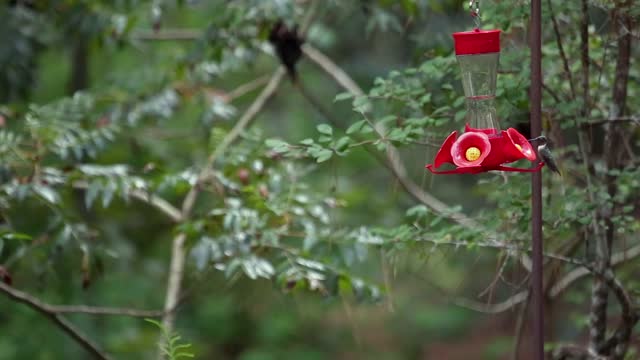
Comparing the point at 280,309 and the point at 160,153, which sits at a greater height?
the point at 160,153

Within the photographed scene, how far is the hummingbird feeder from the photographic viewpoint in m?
2.46

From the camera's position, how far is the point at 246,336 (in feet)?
22.9

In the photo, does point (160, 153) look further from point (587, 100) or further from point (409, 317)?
point (409, 317)

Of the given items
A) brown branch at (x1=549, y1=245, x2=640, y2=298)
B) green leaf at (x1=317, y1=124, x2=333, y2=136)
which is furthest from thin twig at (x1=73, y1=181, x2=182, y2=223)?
brown branch at (x1=549, y1=245, x2=640, y2=298)

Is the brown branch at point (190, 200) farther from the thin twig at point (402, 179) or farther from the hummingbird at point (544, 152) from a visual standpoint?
the hummingbird at point (544, 152)

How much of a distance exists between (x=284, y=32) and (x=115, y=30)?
86 centimetres

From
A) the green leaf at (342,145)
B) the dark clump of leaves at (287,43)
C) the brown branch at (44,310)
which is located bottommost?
the brown branch at (44,310)

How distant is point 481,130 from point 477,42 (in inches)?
8.3

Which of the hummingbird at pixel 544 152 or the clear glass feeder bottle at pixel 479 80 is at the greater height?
the clear glass feeder bottle at pixel 479 80

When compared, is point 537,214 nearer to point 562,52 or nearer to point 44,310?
point 562,52

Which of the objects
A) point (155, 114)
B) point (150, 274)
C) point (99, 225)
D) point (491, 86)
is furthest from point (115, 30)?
point (491, 86)

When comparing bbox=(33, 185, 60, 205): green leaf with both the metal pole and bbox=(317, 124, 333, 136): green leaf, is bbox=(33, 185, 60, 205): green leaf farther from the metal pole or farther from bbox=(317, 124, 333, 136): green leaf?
the metal pole

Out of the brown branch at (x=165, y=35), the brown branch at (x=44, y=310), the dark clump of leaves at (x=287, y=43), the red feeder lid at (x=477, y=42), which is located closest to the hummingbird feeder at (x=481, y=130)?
the red feeder lid at (x=477, y=42)

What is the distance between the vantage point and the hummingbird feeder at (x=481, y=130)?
246cm
